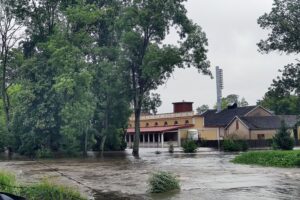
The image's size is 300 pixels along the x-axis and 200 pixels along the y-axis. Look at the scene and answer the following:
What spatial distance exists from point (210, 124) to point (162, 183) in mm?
59529

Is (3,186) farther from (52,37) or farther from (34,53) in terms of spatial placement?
(34,53)

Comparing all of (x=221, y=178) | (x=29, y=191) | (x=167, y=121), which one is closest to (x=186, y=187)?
(x=221, y=178)

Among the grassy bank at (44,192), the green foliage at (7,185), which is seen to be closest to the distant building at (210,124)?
the green foliage at (7,185)

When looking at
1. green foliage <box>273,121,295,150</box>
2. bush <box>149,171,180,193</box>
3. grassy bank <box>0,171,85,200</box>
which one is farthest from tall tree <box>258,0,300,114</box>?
grassy bank <box>0,171,85,200</box>

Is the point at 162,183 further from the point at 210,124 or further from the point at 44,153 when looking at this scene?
the point at 210,124

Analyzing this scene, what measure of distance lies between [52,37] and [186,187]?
29.8 m

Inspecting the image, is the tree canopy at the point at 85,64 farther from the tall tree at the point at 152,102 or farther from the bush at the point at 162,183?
the bush at the point at 162,183

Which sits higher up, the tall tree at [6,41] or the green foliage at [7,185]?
the tall tree at [6,41]

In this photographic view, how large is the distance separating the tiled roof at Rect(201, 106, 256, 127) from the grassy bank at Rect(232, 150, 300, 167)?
4297 cm

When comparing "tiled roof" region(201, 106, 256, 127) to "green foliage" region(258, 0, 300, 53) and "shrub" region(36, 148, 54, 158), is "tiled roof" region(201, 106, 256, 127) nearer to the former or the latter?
"shrub" region(36, 148, 54, 158)

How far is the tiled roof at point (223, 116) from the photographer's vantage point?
68625 millimetres

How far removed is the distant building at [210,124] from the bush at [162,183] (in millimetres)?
49864

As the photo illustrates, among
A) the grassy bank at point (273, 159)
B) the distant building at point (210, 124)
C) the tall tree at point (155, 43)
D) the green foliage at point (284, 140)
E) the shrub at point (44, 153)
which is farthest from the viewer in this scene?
the distant building at point (210, 124)

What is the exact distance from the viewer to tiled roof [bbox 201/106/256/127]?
68.6 metres
